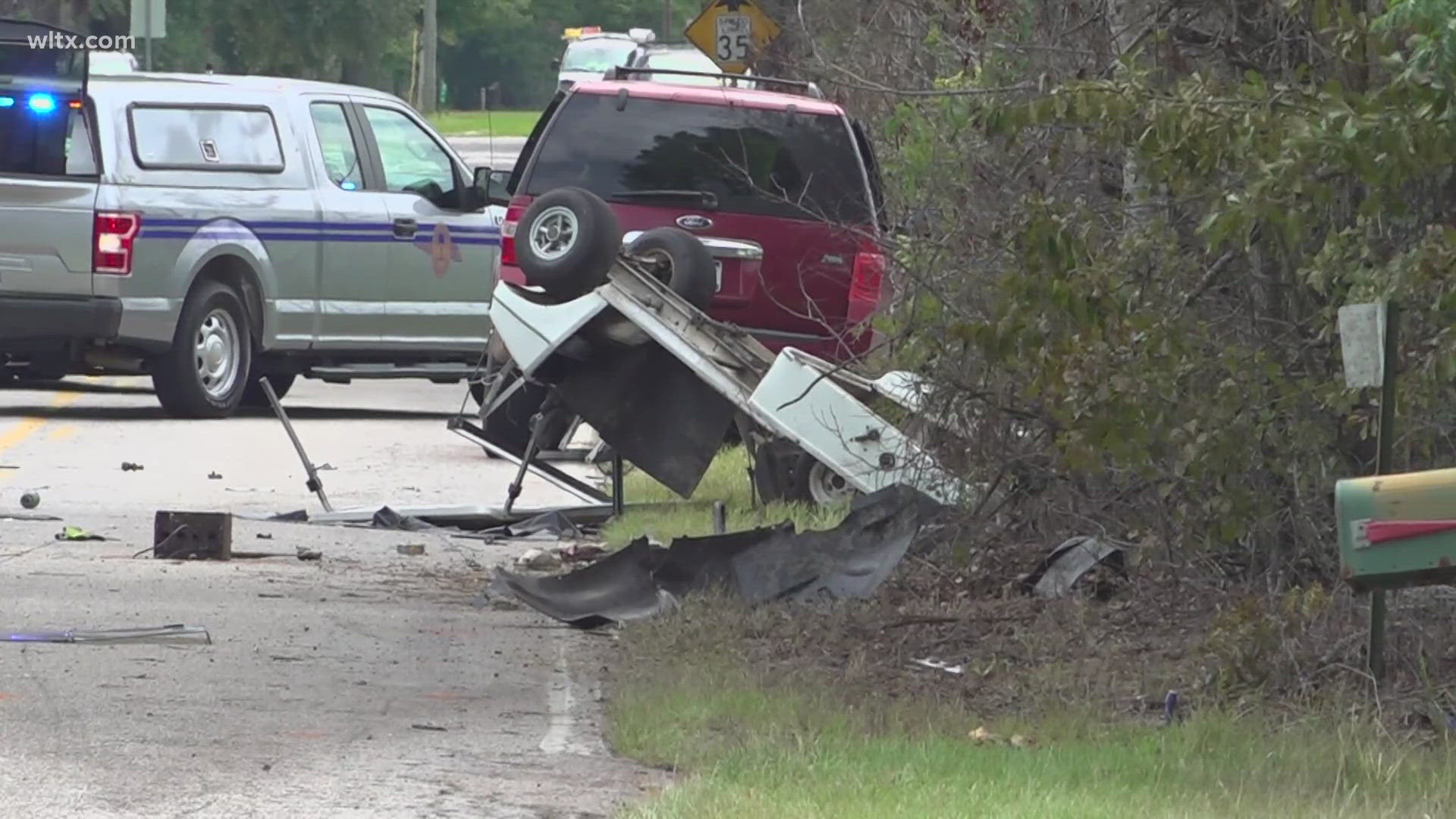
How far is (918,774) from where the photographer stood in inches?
246

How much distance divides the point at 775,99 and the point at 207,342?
5.00 metres

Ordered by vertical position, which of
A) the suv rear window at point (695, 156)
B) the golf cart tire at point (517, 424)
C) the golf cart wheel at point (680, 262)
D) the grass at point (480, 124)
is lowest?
the grass at point (480, 124)

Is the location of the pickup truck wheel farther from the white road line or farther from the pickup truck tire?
the white road line

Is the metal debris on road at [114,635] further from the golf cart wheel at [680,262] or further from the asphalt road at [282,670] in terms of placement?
the golf cart wheel at [680,262]

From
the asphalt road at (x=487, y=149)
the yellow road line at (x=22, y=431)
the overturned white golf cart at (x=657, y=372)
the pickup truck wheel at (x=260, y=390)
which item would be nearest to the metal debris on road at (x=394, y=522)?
the overturned white golf cart at (x=657, y=372)

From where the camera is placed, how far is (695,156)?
12.9 m

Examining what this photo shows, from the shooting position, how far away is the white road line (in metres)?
6.75

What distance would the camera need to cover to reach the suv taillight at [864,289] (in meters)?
12.0

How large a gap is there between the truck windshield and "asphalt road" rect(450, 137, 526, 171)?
1.50 meters

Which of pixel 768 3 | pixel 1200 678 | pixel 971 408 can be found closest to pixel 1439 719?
pixel 1200 678

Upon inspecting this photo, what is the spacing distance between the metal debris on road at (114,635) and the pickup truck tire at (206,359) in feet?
27.2

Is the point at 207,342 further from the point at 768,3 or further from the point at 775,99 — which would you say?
Answer: the point at 768,3

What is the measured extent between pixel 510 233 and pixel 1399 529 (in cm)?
779

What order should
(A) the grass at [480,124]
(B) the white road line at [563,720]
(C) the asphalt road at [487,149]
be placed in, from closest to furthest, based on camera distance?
(B) the white road line at [563,720] < (C) the asphalt road at [487,149] < (A) the grass at [480,124]
